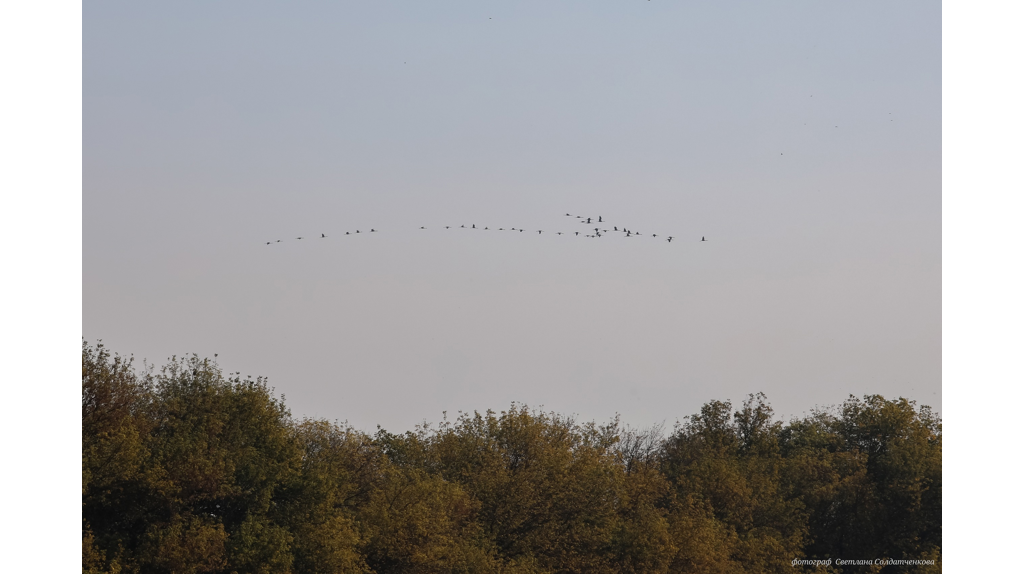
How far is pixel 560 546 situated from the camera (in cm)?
6481

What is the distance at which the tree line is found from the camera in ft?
165

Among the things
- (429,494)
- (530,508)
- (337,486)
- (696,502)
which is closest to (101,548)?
(337,486)

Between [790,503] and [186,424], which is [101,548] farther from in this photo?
[790,503]

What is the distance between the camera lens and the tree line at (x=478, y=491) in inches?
1982

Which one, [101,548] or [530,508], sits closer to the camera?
[101,548]

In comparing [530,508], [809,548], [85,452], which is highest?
[85,452]

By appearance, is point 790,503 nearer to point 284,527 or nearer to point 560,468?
point 560,468

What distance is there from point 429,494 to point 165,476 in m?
17.6

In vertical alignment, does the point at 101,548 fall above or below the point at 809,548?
above

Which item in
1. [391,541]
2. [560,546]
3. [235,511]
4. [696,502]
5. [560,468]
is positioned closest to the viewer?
[235,511]

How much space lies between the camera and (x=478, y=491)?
68250mm

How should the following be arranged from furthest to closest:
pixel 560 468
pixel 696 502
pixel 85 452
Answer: pixel 696 502, pixel 560 468, pixel 85 452

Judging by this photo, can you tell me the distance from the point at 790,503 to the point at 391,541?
37.1 metres

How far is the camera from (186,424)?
5491 centimetres
